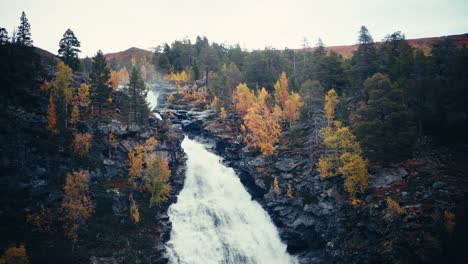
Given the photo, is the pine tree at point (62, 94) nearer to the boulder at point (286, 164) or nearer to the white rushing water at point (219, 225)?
the white rushing water at point (219, 225)

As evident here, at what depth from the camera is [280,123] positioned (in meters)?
77.8

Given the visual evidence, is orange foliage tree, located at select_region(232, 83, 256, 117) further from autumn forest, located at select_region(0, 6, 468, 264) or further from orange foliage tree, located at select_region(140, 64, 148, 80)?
orange foliage tree, located at select_region(140, 64, 148, 80)

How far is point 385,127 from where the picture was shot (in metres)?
53.4

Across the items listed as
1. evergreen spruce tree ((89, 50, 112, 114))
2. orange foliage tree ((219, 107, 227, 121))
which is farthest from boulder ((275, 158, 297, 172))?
evergreen spruce tree ((89, 50, 112, 114))

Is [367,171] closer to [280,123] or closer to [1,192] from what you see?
[280,123]

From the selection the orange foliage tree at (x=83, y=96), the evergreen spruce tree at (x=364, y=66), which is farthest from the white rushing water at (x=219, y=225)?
the evergreen spruce tree at (x=364, y=66)

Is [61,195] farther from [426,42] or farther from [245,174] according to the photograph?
[426,42]

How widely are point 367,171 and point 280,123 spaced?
27.0 m

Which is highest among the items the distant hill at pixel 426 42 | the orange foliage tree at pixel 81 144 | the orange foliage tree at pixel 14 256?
the distant hill at pixel 426 42

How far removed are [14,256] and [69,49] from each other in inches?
2026

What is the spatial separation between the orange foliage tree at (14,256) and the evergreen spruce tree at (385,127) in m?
48.4

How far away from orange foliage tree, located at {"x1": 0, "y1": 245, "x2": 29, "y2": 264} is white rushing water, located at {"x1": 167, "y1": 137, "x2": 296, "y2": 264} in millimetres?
19743

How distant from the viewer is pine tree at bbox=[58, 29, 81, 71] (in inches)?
3034

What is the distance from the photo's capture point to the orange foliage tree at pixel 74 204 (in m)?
47.8
